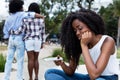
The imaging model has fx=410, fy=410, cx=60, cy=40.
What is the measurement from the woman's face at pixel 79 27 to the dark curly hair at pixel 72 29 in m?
Answer: 0.03

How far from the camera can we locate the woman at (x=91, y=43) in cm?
393

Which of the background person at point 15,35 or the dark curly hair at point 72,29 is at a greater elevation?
the dark curly hair at point 72,29

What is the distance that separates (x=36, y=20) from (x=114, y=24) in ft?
222

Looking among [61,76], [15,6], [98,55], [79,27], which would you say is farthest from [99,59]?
[15,6]

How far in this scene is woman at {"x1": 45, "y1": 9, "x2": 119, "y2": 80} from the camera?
3.93m

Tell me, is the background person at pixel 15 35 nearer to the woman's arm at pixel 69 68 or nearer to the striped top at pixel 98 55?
the woman's arm at pixel 69 68

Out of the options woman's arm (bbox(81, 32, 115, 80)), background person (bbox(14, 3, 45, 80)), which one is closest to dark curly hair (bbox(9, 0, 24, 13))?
background person (bbox(14, 3, 45, 80))

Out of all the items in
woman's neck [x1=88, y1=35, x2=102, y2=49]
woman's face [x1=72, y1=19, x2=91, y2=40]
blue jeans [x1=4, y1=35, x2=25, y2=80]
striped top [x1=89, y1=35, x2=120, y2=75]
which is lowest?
blue jeans [x1=4, y1=35, x2=25, y2=80]

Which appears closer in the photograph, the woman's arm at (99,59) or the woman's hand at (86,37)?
the woman's arm at (99,59)

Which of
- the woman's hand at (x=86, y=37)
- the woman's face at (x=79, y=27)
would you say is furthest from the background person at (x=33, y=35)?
the woman's hand at (x=86, y=37)

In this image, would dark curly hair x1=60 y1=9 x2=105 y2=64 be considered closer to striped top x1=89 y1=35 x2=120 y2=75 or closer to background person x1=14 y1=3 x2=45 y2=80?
striped top x1=89 y1=35 x2=120 y2=75

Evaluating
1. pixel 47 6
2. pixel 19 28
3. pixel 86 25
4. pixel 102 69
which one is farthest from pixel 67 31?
pixel 47 6

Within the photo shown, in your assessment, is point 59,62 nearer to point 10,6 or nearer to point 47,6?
point 10,6

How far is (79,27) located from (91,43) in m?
0.20
